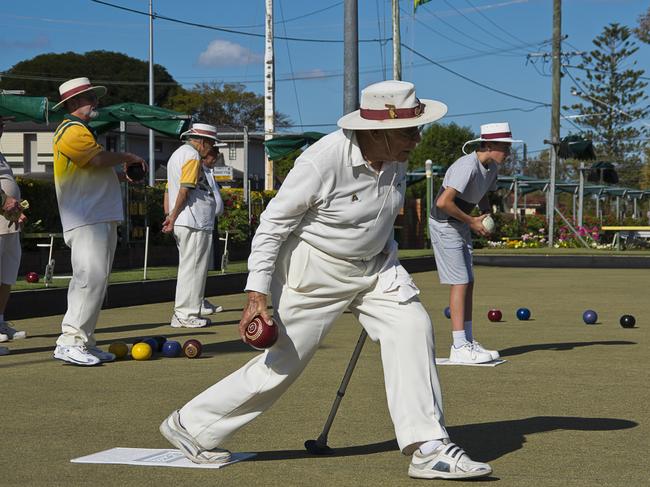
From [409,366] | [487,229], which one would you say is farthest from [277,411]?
[487,229]

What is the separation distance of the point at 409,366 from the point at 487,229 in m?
3.22

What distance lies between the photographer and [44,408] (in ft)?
19.5

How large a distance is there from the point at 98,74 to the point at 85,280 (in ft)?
256

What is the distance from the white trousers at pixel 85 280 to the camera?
7.52 metres

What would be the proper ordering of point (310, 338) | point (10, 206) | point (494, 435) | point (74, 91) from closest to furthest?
point (310, 338) < point (494, 435) < point (74, 91) < point (10, 206)

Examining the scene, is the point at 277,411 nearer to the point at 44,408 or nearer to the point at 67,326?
the point at 44,408

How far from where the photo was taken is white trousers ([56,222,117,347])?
7.52 m

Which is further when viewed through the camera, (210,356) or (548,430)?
(210,356)

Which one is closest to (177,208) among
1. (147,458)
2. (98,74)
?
(147,458)

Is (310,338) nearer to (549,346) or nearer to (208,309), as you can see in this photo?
(549,346)

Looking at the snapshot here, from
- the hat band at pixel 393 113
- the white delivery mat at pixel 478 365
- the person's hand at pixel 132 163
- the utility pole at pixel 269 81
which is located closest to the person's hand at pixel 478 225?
the white delivery mat at pixel 478 365

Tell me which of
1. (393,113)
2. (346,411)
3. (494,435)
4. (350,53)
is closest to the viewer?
(393,113)

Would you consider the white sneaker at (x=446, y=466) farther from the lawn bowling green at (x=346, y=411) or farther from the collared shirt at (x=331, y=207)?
the collared shirt at (x=331, y=207)

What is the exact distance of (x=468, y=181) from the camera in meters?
7.74
